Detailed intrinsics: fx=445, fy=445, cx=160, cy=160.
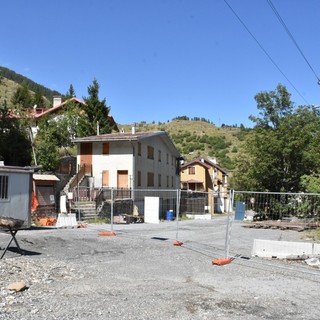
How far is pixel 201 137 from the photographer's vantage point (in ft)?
420

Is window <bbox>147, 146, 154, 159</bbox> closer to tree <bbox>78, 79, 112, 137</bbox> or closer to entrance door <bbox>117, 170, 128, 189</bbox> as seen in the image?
entrance door <bbox>117, 170, 128, 189</bbox>

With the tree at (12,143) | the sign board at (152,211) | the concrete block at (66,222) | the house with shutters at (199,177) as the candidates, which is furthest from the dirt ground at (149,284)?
the house with shutters at (199,177)

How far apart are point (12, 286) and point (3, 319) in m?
1.67

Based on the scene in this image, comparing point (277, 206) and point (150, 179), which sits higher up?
point (150, 179)

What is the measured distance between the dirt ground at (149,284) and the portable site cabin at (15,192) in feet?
11.4

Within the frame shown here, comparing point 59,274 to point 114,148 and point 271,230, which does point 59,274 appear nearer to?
point 271,230

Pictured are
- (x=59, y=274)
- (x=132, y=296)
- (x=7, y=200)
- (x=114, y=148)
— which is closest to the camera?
(x=132, y=296)

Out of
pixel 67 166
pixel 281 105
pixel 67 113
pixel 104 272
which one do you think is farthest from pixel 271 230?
pixel 67 113

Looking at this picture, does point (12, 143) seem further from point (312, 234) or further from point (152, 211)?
point (312, 234)

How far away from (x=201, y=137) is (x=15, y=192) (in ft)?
368

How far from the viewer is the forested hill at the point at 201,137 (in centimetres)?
11412

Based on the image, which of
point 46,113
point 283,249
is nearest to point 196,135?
point 46,113

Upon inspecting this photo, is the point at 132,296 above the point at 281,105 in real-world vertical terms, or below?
below

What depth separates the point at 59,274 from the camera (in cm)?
936
